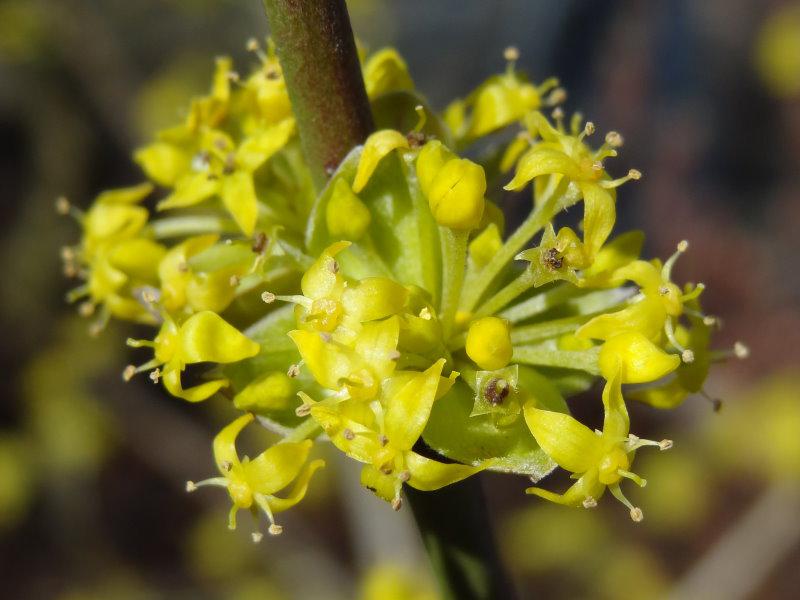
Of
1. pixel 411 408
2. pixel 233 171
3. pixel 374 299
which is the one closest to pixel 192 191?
pixel 233 171

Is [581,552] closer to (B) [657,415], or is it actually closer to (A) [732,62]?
(B) [657,415]

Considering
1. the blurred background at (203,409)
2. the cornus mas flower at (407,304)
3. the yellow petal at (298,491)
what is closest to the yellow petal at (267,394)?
the cornus mas flower at (407,304)

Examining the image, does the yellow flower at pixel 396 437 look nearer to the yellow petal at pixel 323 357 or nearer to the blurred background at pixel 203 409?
the yellow petal at pixel 323 357

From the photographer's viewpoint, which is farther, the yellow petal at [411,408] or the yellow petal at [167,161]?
the yellow petal at [167,161]

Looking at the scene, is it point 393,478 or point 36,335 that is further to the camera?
point 36,335

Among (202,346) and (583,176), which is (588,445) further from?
(202,346)

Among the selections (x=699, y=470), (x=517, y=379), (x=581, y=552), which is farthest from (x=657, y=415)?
(x=517, y=379)

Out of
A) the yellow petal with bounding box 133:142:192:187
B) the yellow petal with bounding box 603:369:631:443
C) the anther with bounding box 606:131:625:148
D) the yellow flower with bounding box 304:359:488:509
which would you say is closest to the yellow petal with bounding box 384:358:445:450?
the yellow flower with bounding box 304:359:488:509
